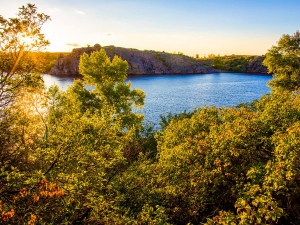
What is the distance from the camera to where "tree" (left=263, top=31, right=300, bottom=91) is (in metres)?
30.8

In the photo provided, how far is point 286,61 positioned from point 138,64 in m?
132

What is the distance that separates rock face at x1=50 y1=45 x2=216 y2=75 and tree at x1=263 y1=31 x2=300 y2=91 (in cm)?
11579

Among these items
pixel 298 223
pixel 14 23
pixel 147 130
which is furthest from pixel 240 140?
pixel 147 130

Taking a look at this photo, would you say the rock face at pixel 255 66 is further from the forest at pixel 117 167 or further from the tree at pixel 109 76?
the forest at pixel 117 167

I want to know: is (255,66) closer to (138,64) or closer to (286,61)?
(138,64)

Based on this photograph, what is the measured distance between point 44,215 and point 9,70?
27.9ft

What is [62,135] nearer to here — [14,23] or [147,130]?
[14,23]

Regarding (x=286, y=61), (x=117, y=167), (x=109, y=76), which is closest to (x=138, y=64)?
(x=109, y=76)

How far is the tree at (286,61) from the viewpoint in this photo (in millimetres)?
30844

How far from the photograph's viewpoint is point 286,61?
31266mm

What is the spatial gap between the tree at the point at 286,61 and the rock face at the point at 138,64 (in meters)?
116

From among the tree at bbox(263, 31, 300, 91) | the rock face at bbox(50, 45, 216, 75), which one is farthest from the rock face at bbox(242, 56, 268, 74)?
the tree at bbox(263, 31, 300, 91)

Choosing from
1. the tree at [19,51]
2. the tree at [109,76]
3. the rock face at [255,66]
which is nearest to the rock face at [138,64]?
the rock face at [255,66]

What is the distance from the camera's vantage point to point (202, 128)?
15.2 meters
